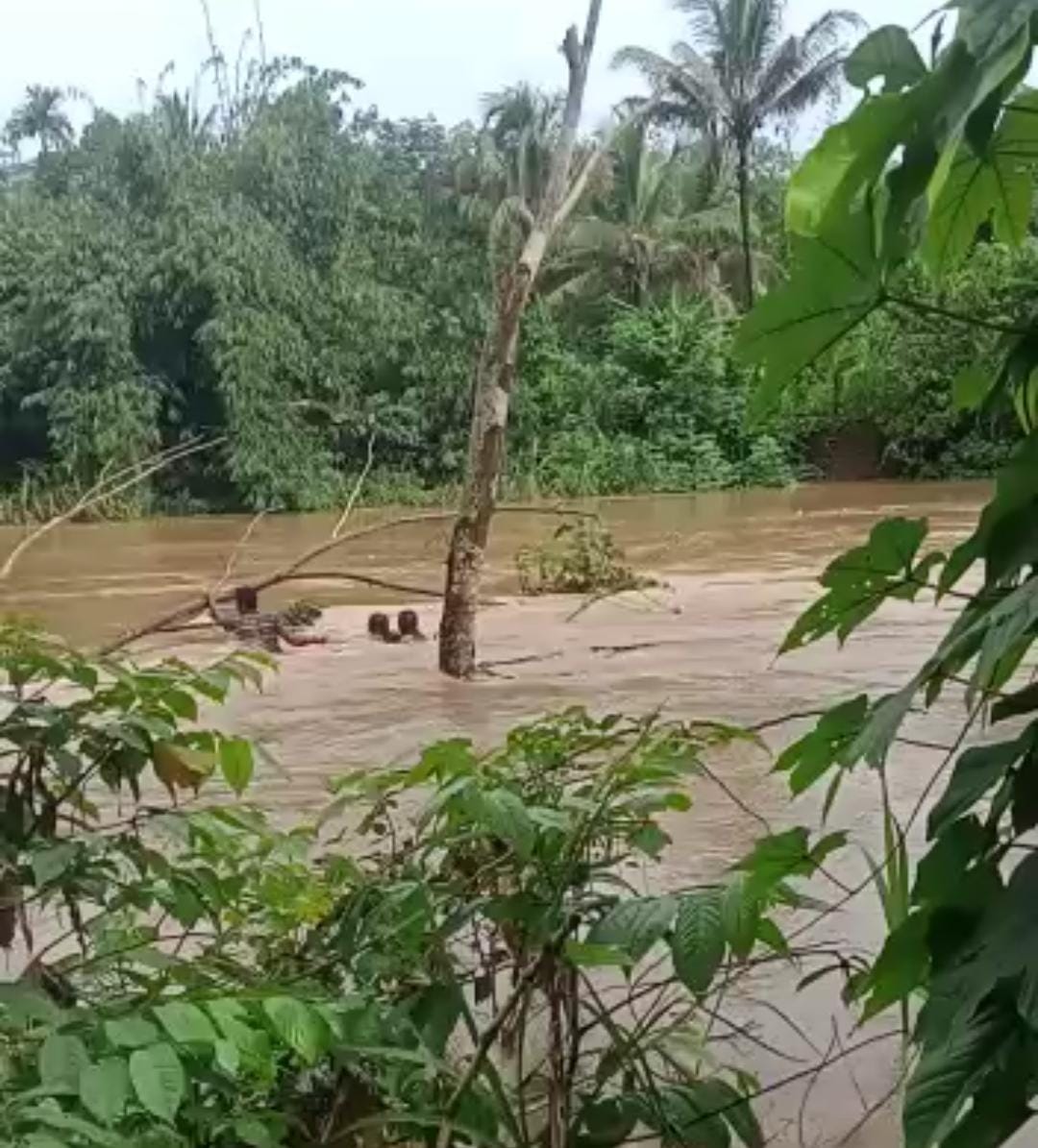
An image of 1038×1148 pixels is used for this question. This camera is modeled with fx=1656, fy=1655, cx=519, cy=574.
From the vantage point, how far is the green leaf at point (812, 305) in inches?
31.7

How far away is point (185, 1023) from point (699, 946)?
38 cm

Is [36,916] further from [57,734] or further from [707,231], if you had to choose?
[707,231]

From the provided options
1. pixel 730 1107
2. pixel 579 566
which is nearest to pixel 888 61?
pixel 730 1107

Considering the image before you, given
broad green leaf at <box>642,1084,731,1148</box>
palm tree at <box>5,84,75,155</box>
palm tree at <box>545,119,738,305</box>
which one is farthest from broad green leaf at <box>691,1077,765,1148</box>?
palm tree at <box>5,84,75,155</box>

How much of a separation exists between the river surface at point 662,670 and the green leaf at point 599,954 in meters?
0.35

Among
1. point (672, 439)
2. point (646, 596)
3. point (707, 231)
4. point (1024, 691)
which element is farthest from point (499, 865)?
point (707, 231)

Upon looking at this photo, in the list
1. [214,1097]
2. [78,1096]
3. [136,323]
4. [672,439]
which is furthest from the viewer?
[672,439]

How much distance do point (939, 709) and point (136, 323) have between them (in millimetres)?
20679

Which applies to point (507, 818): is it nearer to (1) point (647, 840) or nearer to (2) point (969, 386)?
(1) point (647, 840)

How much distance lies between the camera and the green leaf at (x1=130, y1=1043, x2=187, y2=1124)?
111 cm

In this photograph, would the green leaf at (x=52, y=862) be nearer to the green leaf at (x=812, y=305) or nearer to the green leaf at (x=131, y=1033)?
the green leaf at (x=131, y=1033)

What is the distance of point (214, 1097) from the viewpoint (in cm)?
148

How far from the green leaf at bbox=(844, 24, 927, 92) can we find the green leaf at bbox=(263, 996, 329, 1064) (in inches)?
32.9

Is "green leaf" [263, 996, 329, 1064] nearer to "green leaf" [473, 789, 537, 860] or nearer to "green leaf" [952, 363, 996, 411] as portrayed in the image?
"green leaf" [473, 789, 537, 860]
